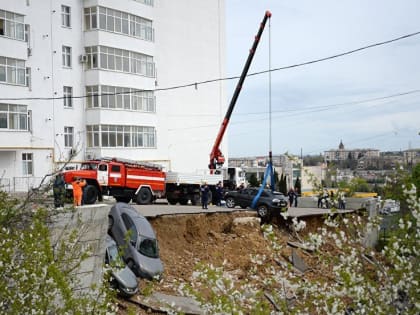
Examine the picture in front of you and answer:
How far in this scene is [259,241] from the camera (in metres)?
25.7

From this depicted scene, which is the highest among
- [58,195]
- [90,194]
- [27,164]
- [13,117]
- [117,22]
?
[117,22]

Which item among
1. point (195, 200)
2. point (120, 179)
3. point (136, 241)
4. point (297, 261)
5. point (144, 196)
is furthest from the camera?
point (195, 200)

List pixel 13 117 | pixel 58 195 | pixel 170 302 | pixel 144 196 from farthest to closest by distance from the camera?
pixel 13 117 → pixel 144 196 → pixel 170 302 → pixel 58 195

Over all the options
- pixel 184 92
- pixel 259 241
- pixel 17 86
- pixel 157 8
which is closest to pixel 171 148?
pixel 184 92

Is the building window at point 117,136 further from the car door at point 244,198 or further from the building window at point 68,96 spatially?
the car door at point 244,198

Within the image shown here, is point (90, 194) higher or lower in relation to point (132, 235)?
higher

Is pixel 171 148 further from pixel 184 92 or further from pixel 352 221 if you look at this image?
pixel 352 221

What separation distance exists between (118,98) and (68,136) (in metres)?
4.02

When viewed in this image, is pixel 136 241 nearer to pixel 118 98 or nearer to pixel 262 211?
pixel 262 211

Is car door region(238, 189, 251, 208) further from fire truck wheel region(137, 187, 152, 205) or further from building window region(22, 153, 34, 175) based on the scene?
building window region(22, 153, 34, 175)

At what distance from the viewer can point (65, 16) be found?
35.2 metres

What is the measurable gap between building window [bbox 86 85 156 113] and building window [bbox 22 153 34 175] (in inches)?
217

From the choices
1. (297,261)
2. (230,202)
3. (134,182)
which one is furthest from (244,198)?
(297,261)

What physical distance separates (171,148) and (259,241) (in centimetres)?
1776
